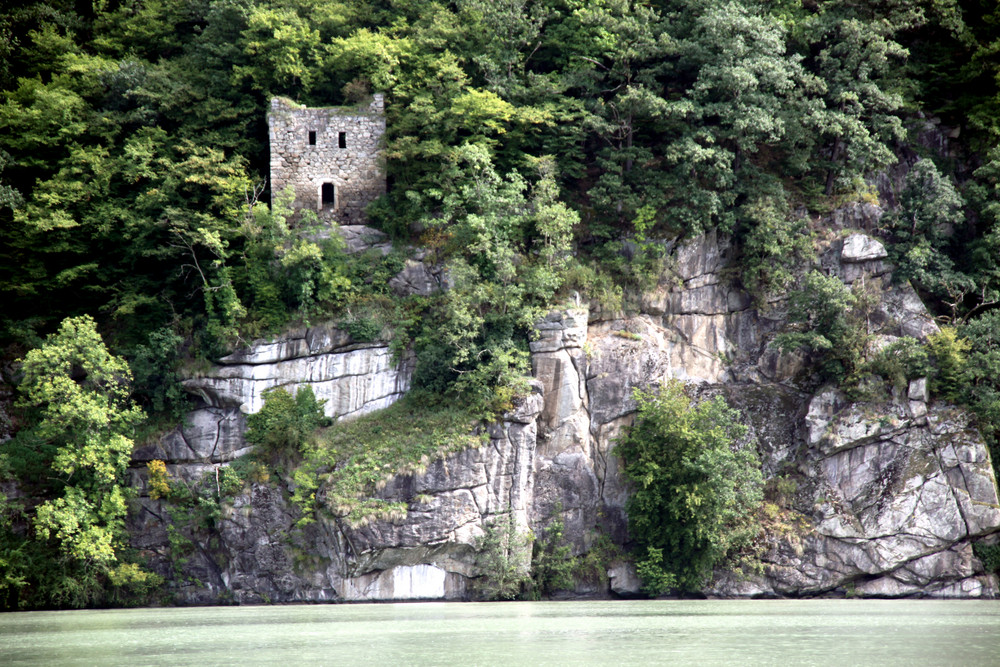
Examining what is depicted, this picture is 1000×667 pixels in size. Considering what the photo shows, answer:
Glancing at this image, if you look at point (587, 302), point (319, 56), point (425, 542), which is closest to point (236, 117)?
point (319, 56)

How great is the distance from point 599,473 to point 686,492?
353 centimetres

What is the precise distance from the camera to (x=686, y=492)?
3422 centimetres

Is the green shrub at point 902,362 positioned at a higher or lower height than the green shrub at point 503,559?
higher

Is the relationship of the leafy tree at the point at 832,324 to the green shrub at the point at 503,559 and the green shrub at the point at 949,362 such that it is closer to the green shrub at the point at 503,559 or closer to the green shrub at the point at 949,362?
the green shrub at the point at 949,362

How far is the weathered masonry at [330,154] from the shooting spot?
39.9 meters

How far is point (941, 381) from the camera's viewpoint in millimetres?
36500

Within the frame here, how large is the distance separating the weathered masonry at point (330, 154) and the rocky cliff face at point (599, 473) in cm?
539

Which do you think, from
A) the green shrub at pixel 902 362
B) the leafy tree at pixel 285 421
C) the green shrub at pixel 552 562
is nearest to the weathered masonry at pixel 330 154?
the leafy tree at pixel 285 421

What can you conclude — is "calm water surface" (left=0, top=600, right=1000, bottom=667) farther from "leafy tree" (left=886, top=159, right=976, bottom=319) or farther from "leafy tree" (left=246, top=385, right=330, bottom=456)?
"leafy tree" (left=886, top=159, right=976, bottom=319)

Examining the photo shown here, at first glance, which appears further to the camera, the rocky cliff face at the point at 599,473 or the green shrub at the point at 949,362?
the green shrub at the point at 949,362

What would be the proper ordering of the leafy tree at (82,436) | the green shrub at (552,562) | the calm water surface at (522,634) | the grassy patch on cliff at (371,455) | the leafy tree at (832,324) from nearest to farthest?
the calm water surface at (522,634)
the leafy tree at (82,436)
the grassy patch on cliff at (371,455)
the green shrub at (552,562)
the leafy tree at (832,324)

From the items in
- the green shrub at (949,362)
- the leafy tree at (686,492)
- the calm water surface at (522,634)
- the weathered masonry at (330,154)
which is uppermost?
the weathered masonry at (330,154)

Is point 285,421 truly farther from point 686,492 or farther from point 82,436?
point 686,492

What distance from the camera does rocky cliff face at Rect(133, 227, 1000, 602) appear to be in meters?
34.8
